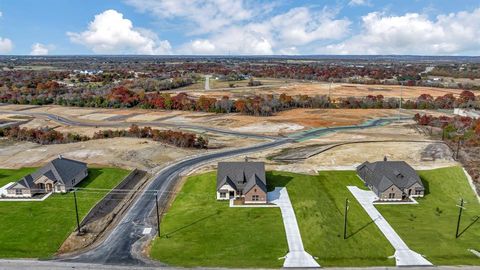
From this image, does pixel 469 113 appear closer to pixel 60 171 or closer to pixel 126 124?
pixel 126 124

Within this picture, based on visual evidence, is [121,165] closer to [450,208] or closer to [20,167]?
[20,167]

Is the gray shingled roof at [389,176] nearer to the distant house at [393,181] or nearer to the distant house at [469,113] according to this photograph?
the distant house at [393,181]

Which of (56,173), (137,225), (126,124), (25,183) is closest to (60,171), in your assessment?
(56,173)

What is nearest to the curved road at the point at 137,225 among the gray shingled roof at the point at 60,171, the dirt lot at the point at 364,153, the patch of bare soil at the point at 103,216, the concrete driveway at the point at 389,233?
the patch of bare soil at the point at 103,216

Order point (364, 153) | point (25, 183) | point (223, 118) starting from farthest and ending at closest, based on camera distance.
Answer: point (223, 118)
point (364, 153)
point (25, 183)

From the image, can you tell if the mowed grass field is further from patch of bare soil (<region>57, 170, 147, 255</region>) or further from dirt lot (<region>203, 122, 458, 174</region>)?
dirt lot (<region>203, 122, 458, 174</region>)

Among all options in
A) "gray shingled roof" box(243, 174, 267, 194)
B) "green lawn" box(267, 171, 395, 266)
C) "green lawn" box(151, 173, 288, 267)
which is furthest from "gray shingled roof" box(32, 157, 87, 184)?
"green lawn" box(267, 171, 395, 266)
